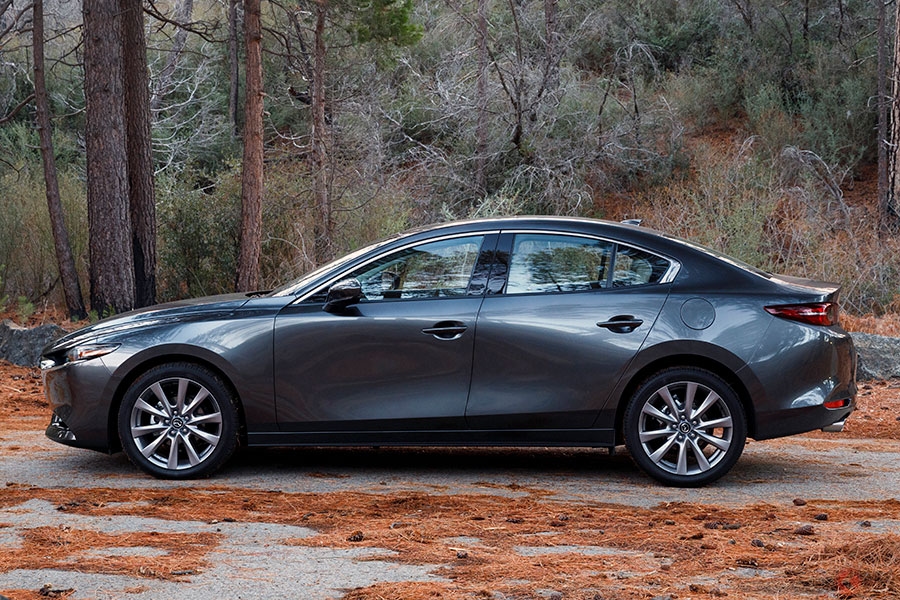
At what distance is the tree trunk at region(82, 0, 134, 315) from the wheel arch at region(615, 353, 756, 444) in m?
9.14

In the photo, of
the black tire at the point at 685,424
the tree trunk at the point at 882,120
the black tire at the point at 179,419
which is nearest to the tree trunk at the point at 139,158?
the black tire at the point at 179,419

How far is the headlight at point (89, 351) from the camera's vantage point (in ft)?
23.9

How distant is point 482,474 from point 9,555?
325 centimetres

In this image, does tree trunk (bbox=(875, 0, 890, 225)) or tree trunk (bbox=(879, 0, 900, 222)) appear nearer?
tree trunk (bbox=(879, 0, 900, 222))

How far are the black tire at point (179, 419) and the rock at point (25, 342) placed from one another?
6.42 m

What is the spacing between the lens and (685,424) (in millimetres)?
7035

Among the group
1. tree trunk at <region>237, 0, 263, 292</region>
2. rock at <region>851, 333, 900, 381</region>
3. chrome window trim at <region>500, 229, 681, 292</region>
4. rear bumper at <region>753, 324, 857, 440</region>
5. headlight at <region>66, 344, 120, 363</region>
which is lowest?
rock at <region>851, 333, 900, 381</region>

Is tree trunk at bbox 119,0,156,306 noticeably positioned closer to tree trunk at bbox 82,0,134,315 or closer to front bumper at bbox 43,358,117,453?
tree trunk at bbox 82,0,134,315

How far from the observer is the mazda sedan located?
7.01 metres

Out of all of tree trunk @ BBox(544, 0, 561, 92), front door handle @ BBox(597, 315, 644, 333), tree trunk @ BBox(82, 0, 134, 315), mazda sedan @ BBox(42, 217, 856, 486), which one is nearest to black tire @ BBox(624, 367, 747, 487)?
mazda sedan @ BBox(42, 217, 856, 486)

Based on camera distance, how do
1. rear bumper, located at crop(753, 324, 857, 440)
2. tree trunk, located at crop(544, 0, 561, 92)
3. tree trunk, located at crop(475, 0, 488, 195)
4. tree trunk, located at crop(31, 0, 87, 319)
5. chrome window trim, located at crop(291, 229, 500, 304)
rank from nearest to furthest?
rear bumper, located at crop(753, 324, 857, 440) → chrome window trim, located at crop(291, 229, 500, 304) → tree trunk, located at crop(31, 0, 87, 319) → tree trunk, located at crop(475, 0, 488, 195) → tree trunk, located at crop(544, 0, 561, 92)

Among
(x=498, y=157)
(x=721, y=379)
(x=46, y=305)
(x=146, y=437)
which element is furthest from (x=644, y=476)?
(x=498, y=157)

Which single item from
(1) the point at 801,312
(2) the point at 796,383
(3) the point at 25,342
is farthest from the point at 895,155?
(3) the point at 25,342

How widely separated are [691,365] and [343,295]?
7.49 feet
